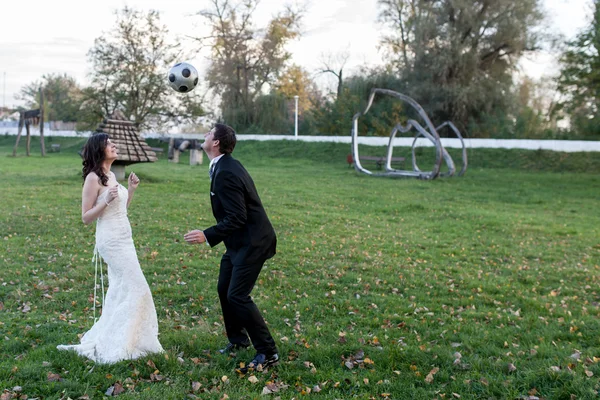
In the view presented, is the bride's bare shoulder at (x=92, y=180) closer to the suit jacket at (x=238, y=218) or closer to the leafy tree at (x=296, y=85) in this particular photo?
the suit jacket at (x=238, y=218)

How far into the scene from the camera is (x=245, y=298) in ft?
17.4

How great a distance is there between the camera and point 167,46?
45.7 metres

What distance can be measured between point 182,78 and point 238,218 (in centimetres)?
439

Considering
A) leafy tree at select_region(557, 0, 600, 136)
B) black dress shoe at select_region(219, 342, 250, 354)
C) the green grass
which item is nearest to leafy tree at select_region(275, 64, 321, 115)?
leafy tree at select_region(557, 0, 600, 136)

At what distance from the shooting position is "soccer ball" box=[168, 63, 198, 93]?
8820 mm

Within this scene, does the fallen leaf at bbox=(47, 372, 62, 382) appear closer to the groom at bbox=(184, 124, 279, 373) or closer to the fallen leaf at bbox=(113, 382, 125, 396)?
the fallen leaf at bbox=(113, 382, 125, 396)

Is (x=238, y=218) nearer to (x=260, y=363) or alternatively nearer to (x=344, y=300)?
(x=260, y=363)

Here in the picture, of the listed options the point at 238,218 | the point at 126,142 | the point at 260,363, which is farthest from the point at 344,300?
the point at 126,142

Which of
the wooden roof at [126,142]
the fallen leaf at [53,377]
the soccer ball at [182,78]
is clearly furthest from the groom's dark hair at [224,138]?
the wooden roof at [126,142]

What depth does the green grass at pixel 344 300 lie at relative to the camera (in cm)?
523

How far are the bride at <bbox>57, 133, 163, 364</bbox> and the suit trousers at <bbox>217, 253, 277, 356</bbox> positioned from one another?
2.53ft

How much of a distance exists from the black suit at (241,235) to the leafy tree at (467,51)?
1585 inches

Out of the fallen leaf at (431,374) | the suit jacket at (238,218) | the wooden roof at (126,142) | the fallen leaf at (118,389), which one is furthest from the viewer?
the wooden roof at (126,142)

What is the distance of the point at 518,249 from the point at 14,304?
32.2 feet
